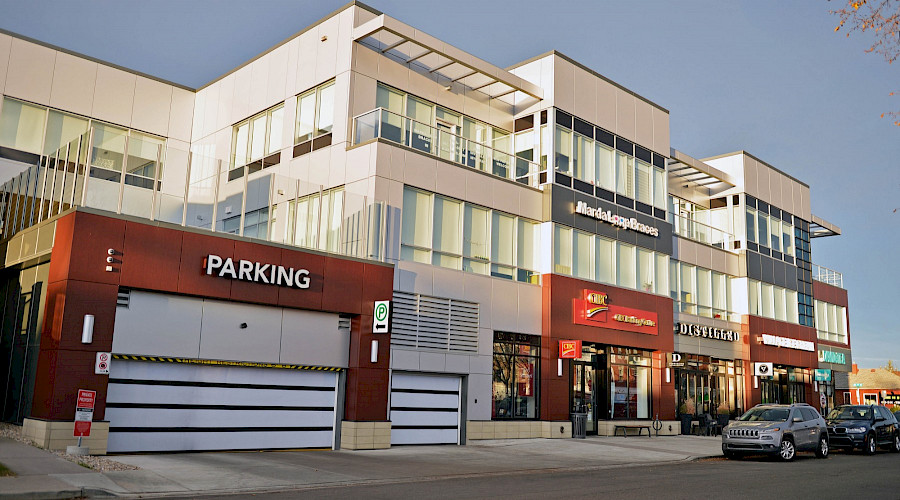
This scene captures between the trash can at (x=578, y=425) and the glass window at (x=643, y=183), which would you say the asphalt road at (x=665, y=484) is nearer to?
the trash can at (x=578, y=425)

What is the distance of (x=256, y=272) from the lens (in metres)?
19.1

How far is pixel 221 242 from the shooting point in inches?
730

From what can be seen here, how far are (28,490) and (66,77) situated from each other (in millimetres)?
19149

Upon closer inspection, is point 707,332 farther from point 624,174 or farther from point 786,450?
point 786,450

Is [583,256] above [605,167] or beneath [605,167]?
beneath

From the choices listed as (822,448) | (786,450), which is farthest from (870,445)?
(786,450)

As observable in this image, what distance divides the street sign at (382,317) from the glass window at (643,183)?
14688 millimetres

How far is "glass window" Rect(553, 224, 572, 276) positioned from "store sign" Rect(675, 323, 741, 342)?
345 inches

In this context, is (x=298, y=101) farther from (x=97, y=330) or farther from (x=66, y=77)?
(x=97, y=330)

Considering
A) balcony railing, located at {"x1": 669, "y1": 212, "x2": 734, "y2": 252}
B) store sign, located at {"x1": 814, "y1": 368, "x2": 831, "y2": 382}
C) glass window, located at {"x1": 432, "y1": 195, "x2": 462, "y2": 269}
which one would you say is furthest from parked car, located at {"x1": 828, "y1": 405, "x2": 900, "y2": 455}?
store sign, located at {"x1": 814, "y1": 368, "x2": 831, "y2": 382}

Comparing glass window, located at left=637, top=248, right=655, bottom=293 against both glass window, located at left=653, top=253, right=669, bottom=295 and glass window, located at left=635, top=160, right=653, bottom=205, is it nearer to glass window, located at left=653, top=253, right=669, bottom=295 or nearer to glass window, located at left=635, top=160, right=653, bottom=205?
glass window, located at left=653, top=253, right=669, bottom=295

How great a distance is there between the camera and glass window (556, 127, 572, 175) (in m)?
28.1

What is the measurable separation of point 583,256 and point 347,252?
10355 millimetres

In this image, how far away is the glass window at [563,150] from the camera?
2808 centimetres
